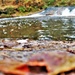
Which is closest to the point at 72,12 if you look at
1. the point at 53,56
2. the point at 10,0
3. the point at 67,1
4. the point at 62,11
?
the point at 62,11

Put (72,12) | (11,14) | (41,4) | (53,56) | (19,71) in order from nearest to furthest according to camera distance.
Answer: (19,71), (53,56), (72,12), (11,14), (41,4)

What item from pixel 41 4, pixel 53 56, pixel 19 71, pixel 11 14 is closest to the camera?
pixel 19 71

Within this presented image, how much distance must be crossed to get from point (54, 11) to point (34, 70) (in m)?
45.7

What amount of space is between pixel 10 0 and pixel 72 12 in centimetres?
1582

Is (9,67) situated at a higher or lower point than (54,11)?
higher

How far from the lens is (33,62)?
2.70 metres

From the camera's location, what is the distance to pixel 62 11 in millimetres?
48000

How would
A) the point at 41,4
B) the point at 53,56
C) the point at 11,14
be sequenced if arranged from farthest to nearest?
the point at 41,4, the point at 11,14, the point at 53,56

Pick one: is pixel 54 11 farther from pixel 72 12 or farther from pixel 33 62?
pixel 33 62

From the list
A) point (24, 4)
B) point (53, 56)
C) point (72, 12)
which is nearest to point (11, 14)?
point (24, 4)

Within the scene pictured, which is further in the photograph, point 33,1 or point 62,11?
point 33,1

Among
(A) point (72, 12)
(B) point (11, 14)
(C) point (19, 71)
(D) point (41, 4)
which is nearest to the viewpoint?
(C) point (19, 71)

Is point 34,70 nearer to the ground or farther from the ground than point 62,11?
farther from the ground

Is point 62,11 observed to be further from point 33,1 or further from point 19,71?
point 19,71
